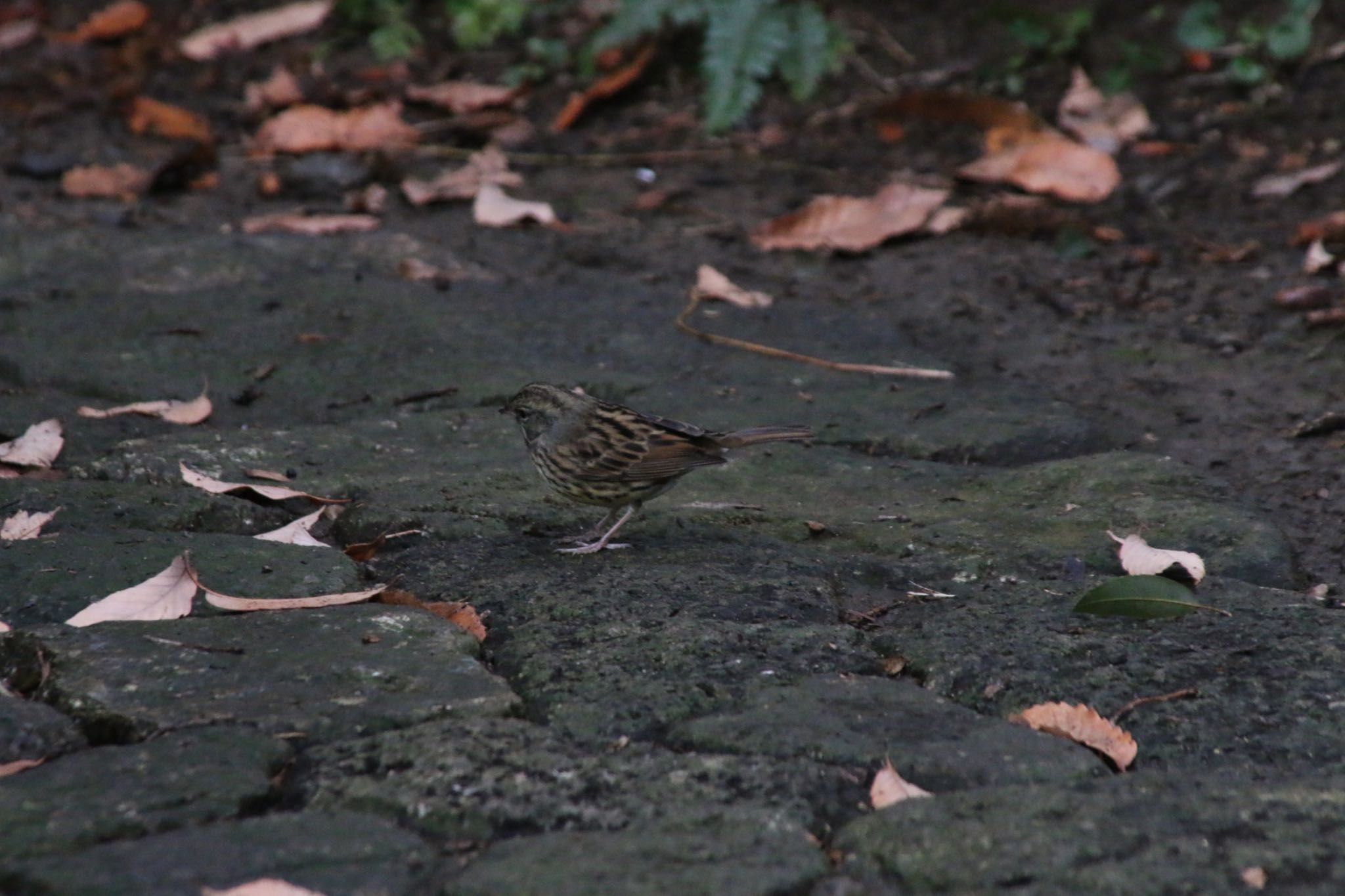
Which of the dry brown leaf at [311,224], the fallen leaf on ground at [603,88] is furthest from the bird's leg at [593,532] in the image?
the fallen leaf on ground at [603,88]

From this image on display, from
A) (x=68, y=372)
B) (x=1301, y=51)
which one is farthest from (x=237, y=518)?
(x=1301, y=51)

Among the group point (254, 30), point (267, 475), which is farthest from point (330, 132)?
point (267, 475)

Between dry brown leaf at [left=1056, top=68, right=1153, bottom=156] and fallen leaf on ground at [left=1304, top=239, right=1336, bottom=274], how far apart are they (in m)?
1.86

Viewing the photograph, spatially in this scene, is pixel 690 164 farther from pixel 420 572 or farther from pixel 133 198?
pixel 420 572

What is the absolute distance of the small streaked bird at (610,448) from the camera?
468cm

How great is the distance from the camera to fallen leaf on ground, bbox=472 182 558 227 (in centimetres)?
751

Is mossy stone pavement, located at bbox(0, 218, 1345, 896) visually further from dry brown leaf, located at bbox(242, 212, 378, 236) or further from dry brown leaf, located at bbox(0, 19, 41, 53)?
dry brown leaf, located at bbox(0, 19, 41, 53)

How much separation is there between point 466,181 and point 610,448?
3795 millimetres

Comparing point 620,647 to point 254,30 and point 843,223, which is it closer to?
point 843,223

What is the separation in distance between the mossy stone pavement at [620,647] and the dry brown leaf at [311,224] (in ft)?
3.95

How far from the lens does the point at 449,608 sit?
378cm

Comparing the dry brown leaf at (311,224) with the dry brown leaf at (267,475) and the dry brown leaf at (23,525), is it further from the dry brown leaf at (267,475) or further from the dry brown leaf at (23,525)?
the dry brown leaf at (23,525)

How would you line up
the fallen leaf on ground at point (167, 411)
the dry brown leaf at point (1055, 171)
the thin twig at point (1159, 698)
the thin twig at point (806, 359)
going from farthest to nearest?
1. the dry brown leaf at point (1055, 171)
2. the thin twig at point (806, 359)
3. the fallen leaf on ground at point (167, 411)
4. the thin twig at point (1159, 698)

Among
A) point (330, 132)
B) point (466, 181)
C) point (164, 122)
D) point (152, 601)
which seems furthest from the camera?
point (164, 122)
